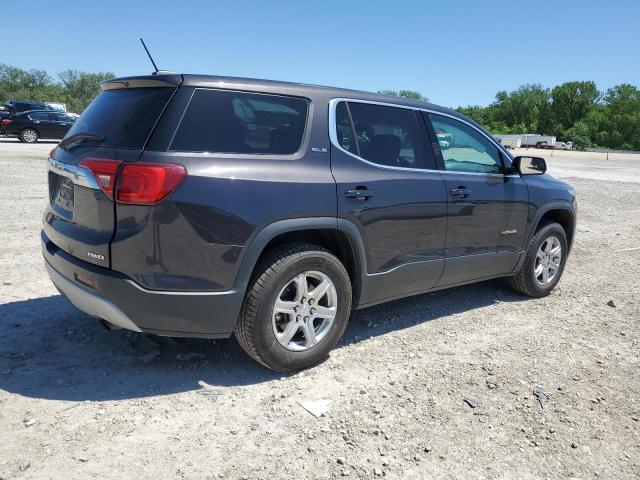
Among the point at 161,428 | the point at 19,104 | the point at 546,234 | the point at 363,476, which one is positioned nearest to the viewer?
the point at 363,476

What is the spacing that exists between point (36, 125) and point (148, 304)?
77.2 feet

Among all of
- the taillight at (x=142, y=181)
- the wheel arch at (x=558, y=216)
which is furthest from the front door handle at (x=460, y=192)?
the taillight at (x=142, y=181)

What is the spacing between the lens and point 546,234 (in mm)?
5047

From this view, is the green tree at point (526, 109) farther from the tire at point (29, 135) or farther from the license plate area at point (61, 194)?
the license plate area at point (61, 194)

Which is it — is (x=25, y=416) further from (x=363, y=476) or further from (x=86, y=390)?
(x=363, y=476)

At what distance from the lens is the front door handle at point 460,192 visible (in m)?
4.06

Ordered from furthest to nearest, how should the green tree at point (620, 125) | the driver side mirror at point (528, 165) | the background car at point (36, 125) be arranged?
the green tree at point (620, 125) → the background car at point (36, 125) → the driver side mirror at point (528, 165)

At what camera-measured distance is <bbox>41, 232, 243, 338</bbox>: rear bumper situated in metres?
2.80

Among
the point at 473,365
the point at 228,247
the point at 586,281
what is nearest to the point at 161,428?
the point at 228,247

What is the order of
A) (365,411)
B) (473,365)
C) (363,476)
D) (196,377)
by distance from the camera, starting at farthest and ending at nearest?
1. (473,365)
2. (196,377)
3. (365,411)
4. (363,476)

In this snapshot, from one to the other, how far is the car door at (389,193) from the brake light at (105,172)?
4.44 ft

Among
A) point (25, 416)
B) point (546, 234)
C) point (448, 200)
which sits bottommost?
point (25, 416)

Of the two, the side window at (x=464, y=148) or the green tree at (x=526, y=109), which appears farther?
the green tree at (x=526, y=109)

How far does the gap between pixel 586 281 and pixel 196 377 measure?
15.3 ft
